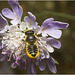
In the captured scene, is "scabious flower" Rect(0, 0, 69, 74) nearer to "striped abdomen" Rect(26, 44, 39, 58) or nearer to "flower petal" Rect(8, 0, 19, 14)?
"flower petal" Rect(8, 0, 19, 14)

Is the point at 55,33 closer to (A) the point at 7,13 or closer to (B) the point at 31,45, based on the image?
(B) the point at 31,45

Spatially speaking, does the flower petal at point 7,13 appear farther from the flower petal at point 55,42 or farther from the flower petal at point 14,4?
the flower petal at point 55,42

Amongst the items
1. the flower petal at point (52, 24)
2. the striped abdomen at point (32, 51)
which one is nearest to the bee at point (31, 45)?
the striped abdomen at point (32, 51)

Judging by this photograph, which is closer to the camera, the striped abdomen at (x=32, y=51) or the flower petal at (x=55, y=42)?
the striped abdomen at (x=32, y=51)

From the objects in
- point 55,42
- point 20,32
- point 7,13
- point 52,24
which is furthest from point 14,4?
point 55,42

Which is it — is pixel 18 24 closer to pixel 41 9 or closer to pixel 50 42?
pixel 50 42

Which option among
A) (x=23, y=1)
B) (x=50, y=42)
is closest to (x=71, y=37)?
(x=23, y=1)

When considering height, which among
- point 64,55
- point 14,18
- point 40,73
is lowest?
point 40,73

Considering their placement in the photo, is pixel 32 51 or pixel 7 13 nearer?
pixel 32 51
